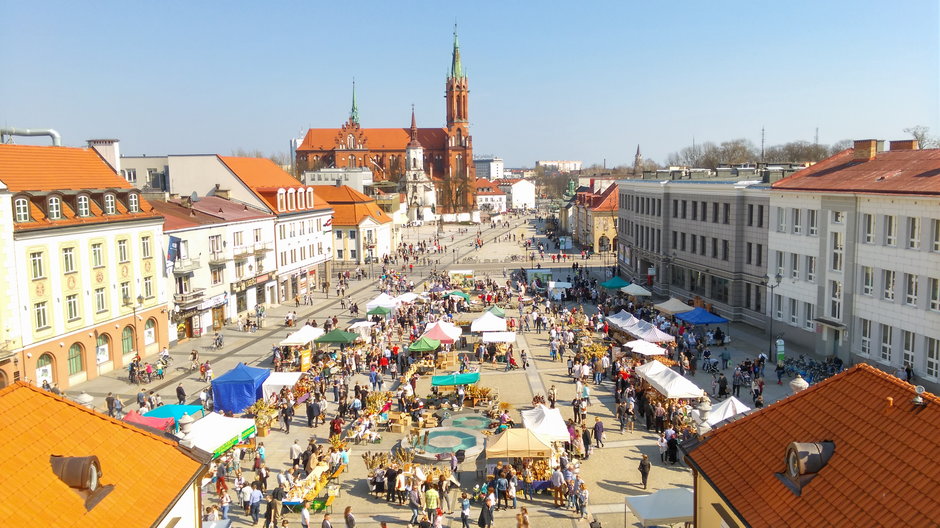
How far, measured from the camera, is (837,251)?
33.7 m

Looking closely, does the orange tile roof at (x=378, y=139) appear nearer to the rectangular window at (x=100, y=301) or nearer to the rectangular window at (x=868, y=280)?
the rectangular window at (x=100, y=301)

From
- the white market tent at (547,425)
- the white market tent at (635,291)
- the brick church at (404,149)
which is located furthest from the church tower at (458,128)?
the white market tent at (547,425)

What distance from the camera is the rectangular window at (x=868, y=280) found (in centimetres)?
3142

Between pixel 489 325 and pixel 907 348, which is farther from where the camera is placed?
pixel 489 325

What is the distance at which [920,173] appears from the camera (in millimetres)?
29812

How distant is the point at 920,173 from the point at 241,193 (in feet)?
142

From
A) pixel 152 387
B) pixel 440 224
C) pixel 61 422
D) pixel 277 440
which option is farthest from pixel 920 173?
pixel 440 224

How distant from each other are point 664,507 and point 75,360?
27.8 m

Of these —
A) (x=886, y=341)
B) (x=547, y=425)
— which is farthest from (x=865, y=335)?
(x=547, y=425)

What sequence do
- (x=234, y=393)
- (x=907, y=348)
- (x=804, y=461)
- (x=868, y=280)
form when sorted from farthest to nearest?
(x=868, y=280) → (x=907, y=348) → (x=234, y=393) → (x=804, y=461)

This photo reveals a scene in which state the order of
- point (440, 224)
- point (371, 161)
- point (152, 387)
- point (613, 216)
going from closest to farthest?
point (152, 387) → point (613, 216) → point (440, 224) → point (371, 161)

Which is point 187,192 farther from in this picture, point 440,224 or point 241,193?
point 440,224

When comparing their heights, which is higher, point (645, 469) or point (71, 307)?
point (71, 307)

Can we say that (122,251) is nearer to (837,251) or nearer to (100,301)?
(100,301)
